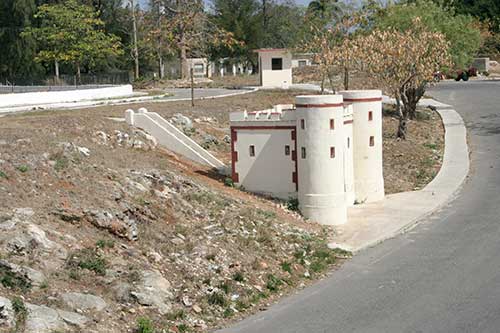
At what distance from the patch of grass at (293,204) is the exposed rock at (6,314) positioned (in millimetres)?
14783

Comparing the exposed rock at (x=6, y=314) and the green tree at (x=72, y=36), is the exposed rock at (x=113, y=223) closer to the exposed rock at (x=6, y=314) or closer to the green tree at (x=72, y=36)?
the exposed rock at (x=6, y=314)

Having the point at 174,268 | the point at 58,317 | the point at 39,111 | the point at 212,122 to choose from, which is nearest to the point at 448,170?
the point at 212,122

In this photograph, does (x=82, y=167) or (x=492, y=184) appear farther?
(x=492, y=184)

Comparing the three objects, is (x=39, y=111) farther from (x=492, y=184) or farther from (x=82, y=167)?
(x=492, y=184)

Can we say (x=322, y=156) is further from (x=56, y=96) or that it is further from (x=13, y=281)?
(x=56, y=96)

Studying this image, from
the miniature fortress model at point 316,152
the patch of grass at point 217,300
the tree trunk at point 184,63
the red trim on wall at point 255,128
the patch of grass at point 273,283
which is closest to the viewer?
the patch of grass at point 217,300

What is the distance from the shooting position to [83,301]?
18062mm

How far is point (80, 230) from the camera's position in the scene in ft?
69.7

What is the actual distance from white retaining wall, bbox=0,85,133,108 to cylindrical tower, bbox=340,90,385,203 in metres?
20.2

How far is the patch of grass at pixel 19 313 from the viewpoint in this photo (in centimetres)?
1640

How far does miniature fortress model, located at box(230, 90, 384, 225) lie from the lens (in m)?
29.3

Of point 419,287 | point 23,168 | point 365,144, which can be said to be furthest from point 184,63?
point 419,287

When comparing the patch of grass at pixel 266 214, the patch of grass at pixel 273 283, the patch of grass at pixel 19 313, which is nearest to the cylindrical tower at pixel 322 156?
the patch of grass at pixel 266 214

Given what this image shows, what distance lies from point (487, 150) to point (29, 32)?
3955cm
